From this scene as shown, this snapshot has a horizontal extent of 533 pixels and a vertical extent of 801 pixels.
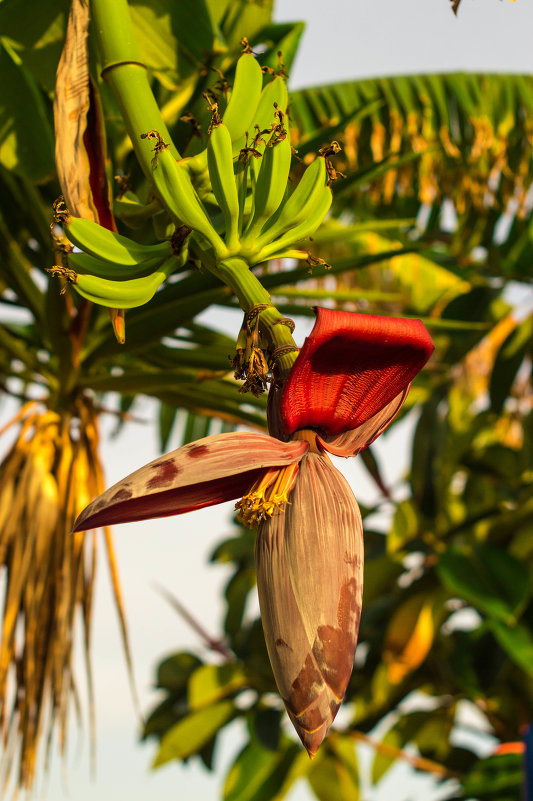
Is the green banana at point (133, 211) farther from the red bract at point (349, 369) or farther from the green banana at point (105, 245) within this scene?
the red bract at point (349, 369)

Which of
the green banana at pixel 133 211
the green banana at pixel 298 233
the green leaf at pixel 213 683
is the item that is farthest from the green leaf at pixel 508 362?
the green banana at pixel 298 233

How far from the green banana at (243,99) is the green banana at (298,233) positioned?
138 millimetres

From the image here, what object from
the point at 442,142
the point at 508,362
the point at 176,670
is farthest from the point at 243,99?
the point at 176,670

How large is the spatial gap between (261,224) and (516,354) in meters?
2.29

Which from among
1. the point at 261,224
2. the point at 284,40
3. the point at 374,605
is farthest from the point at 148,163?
the point at 374,605

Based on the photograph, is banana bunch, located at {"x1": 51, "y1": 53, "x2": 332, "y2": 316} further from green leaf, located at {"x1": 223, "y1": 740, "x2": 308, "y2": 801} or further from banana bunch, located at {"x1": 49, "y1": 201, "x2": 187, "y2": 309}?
green leaf, located at {"x1": 223, "y1": 740, "x2": 308, "y2": 801}

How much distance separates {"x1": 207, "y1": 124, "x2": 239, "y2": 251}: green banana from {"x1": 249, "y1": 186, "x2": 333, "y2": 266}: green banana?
0.02 metres

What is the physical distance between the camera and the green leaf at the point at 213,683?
119 inches

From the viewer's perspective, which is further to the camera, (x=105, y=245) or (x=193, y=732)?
(x=193, y=732)

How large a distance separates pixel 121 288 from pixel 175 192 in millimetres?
85

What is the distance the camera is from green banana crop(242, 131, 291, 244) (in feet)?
2.22

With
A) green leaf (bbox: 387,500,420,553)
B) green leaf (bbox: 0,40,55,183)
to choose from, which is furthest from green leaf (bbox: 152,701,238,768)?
green leaf (bbox: 0,40,55,183)

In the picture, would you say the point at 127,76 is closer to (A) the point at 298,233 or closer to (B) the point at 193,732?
(A) the point at 298,233

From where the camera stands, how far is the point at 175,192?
0.67m
